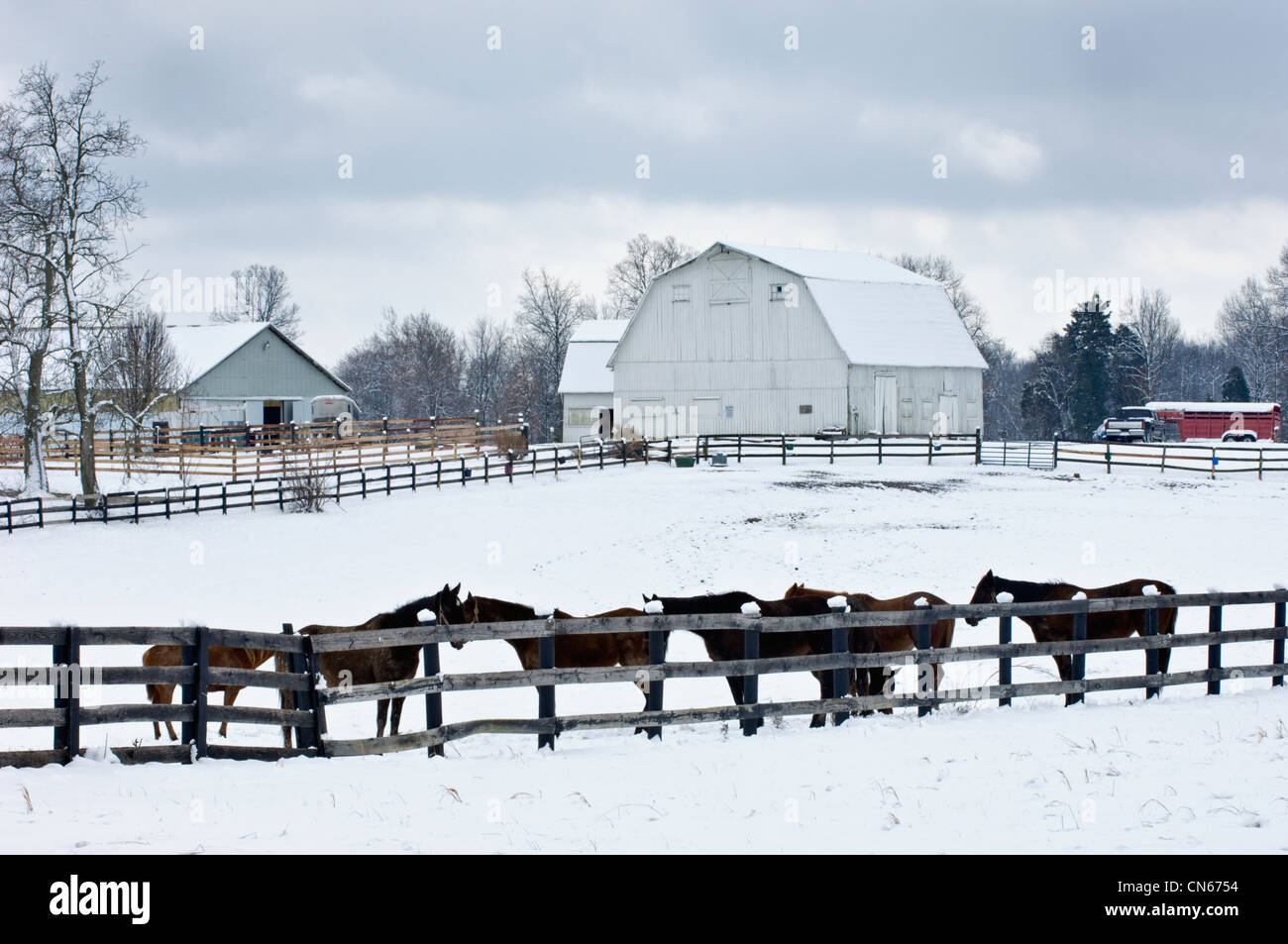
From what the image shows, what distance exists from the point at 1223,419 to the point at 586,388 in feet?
113

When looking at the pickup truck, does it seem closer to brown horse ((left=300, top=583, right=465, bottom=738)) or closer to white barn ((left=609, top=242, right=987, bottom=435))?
white barn ((left=609, top=242, right=987, bottom=435))

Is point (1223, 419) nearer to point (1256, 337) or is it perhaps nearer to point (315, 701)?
point (1256, 337)

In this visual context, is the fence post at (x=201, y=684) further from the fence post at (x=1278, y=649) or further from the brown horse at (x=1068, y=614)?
the fence post at (x=1278, y=649)

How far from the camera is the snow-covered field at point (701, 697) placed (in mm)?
6426

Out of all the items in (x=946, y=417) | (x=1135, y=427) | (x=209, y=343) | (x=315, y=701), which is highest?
(x=209, y=343)

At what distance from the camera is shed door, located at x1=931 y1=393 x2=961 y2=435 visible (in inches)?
1842

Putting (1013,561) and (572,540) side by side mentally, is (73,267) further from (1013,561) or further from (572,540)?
(1013,561)

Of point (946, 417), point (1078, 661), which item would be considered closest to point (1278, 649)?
point (1078, 661)

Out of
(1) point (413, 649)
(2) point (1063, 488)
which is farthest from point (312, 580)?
(2) point (1063, 488)

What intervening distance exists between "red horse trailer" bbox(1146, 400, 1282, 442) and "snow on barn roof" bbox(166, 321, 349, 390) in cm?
4673

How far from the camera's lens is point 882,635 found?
12.2 m

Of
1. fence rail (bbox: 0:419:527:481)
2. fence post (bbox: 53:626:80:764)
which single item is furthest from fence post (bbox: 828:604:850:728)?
fence rail (bbox: 0:419:527:481)

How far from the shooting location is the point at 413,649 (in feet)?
36.8

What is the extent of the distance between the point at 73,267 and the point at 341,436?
1276 centimetres
